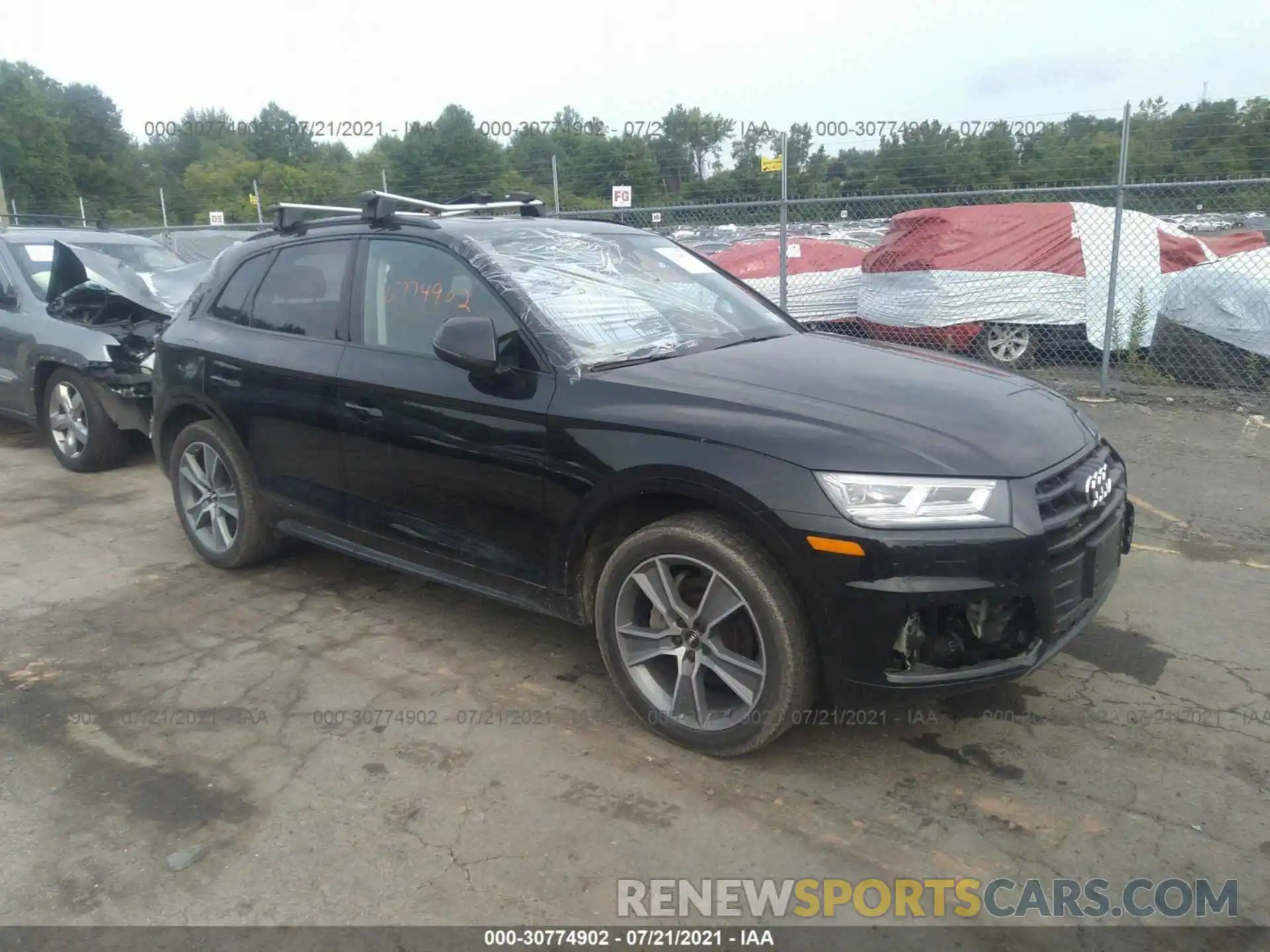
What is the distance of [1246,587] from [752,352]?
2710mm

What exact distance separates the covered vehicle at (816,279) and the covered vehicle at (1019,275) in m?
0.60

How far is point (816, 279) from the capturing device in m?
10.3

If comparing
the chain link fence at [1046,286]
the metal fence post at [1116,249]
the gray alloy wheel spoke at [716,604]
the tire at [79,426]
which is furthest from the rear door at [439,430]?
the metal fence post at [1116,249]

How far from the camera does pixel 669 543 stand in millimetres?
3041

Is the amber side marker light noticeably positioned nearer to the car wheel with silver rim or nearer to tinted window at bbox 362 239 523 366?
tinted window at bbox 362 239 523 366

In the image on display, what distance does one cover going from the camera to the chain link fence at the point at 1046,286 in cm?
853

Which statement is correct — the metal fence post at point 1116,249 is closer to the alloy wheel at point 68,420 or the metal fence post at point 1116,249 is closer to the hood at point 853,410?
the hood at point 853,410

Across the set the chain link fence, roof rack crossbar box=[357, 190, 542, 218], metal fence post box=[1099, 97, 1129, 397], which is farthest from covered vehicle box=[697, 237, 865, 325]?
roof rack crossbar box=[357, 190, 542, 218]

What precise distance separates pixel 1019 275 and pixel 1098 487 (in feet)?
22.1

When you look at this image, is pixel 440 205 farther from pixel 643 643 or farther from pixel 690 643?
pixel 690 643

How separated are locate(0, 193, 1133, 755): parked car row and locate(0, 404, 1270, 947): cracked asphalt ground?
35cm

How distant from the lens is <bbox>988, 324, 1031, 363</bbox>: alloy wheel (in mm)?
9391

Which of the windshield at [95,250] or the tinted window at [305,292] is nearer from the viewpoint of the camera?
the tinted window at [305,292]

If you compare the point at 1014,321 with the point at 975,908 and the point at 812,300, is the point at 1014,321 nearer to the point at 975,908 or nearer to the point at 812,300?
the point at 812,300
